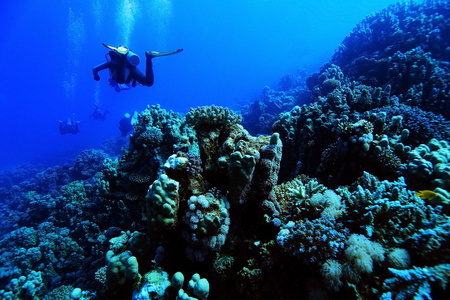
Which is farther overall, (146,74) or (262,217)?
(146,74)

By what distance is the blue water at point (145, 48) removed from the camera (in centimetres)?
7462

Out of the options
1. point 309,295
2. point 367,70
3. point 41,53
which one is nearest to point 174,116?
point 309,295

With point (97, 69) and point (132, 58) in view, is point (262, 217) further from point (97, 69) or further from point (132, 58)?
point (97, 69)

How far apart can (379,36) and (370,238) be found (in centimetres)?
1539

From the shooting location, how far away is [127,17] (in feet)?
305

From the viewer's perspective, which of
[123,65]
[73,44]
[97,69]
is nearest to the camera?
[97,69]

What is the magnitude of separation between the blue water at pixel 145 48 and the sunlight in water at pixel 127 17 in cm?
50

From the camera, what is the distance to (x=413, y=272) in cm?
159

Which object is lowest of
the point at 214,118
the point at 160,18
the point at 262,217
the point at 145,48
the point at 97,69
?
the point at 262,217

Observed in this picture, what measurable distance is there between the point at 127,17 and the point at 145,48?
19.8 meters

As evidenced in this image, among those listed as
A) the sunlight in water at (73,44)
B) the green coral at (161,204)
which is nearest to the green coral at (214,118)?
the green coral at (161,204)

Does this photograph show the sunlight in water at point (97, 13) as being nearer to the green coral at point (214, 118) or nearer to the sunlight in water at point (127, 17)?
the sunlight in water at point (127, 17)

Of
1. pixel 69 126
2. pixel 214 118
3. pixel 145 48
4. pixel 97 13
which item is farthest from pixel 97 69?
pixel 145 48

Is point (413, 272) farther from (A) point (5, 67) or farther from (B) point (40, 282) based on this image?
(A) point (5, 67)
